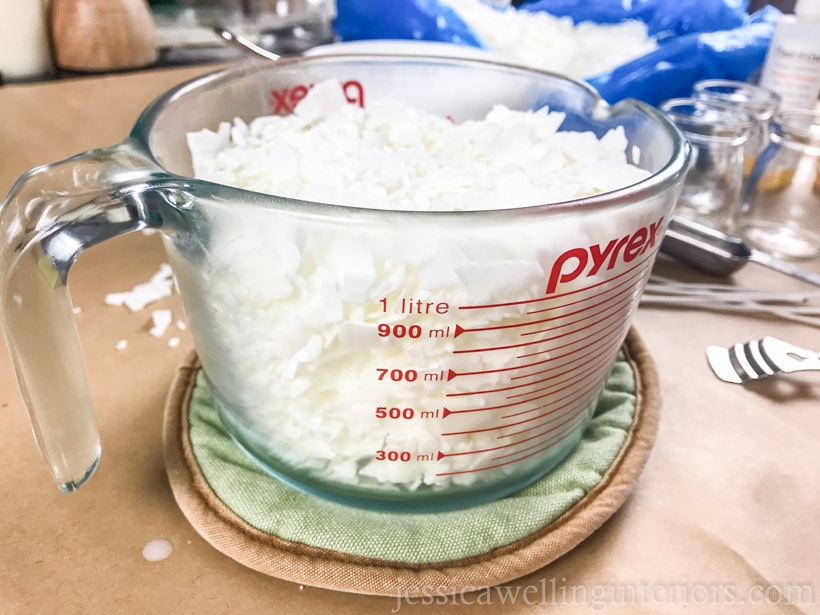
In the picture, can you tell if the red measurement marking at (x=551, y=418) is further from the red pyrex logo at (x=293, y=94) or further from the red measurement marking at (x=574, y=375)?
the red pyrex logo at (x=293, y=94)

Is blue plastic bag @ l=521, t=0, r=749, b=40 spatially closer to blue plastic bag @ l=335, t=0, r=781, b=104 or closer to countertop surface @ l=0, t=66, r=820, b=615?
blue plastic bag @ l=335, t=0, r=781, b=104

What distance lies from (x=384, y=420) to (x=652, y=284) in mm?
458

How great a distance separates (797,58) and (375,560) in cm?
100

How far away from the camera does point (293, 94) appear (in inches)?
22.3

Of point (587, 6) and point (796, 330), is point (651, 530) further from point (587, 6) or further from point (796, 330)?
point (587, 6)

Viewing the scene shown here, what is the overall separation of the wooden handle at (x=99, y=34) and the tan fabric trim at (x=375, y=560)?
1.85 ft

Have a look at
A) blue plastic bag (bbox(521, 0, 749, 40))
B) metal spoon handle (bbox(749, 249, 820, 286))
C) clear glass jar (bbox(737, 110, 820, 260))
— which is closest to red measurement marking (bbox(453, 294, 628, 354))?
metal spoon handle (bbox(749, 249, 820, 286))

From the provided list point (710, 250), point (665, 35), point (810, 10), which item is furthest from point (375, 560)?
point (665, 35)

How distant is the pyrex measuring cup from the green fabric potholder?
0.01m

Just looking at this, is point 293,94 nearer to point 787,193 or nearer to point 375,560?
point 375,560

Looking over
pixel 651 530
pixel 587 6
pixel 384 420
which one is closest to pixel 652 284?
pixel 651 530

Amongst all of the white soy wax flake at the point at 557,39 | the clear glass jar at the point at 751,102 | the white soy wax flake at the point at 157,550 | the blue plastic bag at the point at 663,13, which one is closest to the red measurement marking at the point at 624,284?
the white soy wax flake at the point at 157,550

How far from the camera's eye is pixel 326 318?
0.31m

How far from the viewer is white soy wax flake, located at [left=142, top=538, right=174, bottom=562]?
0.37 metres
